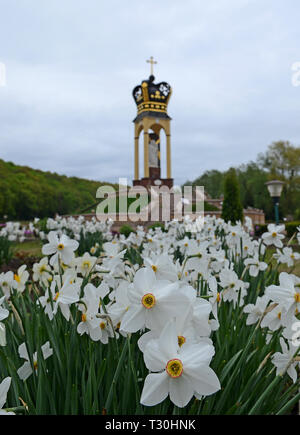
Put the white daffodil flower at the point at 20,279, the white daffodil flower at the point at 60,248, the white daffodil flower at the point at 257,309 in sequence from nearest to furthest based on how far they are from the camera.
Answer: the white daffodil flower at the point at 257,309
the white daffodil flower at the point at 60,248
the white daffodil flower at the point at 20,279

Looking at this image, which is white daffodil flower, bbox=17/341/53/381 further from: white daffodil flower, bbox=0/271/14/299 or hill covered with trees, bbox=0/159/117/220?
hill covered with trees, bbox=0/159/117/220

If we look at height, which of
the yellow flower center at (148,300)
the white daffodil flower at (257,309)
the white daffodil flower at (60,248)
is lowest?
the white daffodil flower at (257,309)

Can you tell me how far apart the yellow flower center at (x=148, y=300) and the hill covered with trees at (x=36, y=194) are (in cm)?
2860

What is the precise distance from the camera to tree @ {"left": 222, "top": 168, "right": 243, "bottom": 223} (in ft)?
37.9

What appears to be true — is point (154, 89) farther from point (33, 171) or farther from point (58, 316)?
point (33, 171)

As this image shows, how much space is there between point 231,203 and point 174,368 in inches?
452

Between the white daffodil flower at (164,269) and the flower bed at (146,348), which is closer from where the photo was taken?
the flower bed at (146,348)

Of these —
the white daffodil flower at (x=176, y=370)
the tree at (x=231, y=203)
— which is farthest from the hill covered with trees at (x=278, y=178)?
the white daffodil flower at (x=176, y=370)

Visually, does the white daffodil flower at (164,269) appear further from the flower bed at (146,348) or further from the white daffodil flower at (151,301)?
the white daffodil flower at (151,301)

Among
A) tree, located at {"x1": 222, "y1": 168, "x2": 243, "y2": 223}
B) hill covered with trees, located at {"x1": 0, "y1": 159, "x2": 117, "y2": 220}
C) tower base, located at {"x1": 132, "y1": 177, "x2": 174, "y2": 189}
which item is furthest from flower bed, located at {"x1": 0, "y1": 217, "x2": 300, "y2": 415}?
hill covered with trees, located at {"x1": 0, "y1": 159, "x2": 117, "y2": 220}

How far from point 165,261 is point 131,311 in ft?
1.05

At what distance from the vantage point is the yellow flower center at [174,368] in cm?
61

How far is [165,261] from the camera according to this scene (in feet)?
3.34
